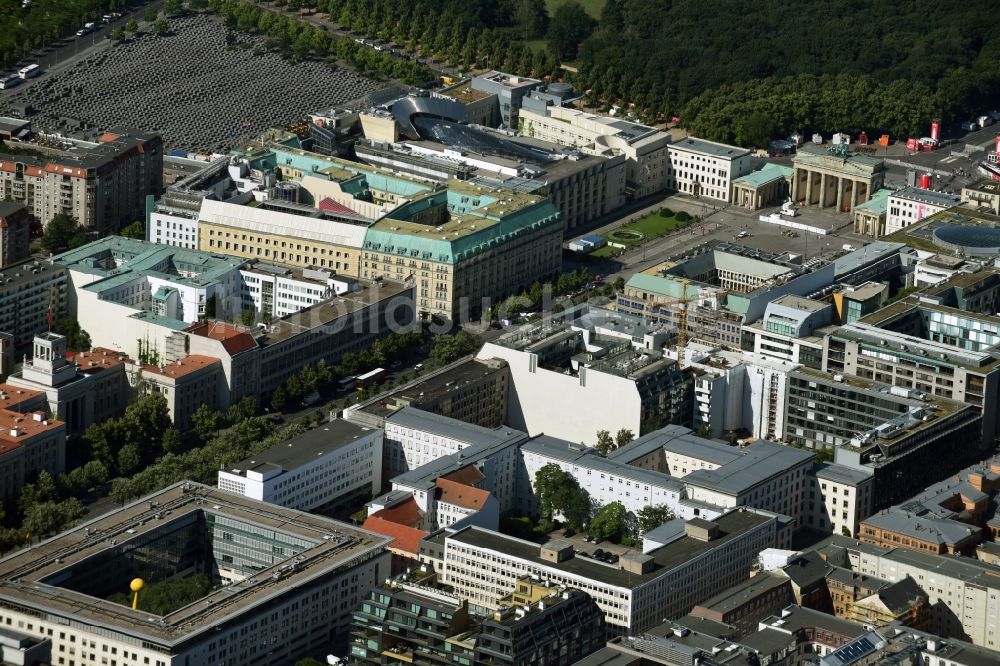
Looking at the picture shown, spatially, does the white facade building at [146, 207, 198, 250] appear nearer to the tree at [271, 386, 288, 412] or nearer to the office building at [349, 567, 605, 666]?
the tree at [271, 386, 288, 412]

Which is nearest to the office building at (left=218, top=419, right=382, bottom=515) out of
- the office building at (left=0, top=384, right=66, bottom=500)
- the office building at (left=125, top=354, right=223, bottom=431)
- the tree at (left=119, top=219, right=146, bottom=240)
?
the office building at (left=125, top=354, right=223, bottom=431)

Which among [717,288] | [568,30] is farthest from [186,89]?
[717,288]

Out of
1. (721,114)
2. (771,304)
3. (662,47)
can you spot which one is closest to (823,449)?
(771,304)

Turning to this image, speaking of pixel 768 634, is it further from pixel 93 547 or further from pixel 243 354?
pixel 243 354

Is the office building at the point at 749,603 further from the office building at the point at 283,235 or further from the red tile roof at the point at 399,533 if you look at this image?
the office building at the point at 283,235

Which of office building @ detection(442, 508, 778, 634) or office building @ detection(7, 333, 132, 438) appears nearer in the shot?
office building @ detection(442, 508, 778, 634)

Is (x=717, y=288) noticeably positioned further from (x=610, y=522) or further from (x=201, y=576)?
(x=201, y=576)

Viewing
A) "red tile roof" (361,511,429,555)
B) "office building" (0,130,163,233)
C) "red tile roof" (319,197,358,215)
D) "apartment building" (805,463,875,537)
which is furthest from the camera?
"office building" (0,130,163,233)

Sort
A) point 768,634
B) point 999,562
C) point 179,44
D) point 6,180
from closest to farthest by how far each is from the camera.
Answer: point 768,634 < point 999,562 < point 6,180 < point 179,44
